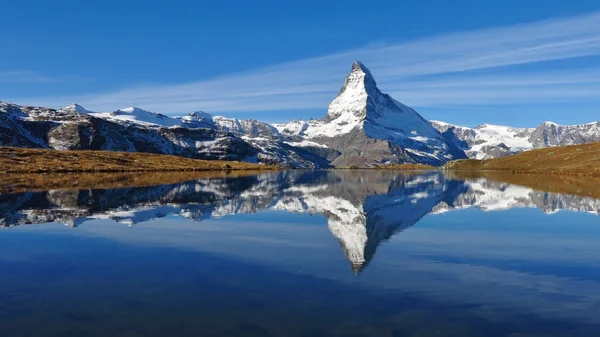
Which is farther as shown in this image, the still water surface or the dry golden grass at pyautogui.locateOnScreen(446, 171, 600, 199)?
the dry golden grass at pyautogui.locateOnScreen(446, 171, 600, 199)

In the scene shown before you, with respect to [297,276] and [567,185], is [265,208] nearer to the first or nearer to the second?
[297,276]

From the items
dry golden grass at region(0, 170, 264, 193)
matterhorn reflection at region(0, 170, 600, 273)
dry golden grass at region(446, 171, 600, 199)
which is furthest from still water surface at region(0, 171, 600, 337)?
dry golden grass at region(446, 171, 600, 199)

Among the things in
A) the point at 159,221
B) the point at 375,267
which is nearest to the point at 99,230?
the point at 159,221

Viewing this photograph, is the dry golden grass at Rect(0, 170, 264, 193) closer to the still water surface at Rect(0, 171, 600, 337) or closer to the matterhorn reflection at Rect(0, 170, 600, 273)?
the matterhorn reflection at Rect(0, 170, 600, 273)

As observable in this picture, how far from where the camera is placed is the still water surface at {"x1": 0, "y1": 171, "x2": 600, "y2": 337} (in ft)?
50.2

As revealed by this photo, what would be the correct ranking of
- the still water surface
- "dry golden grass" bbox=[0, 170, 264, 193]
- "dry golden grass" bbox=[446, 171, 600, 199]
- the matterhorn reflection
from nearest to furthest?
the still water surface, the matterhorn reflection, "dry golden grass" bbox=[446, 171, 600, 199], "dry golden grass" bbox=[0, 170, 264, 193]

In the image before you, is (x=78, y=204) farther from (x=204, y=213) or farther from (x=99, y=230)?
(x=99, y=230)

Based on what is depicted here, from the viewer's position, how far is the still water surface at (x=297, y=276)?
50.2 feet

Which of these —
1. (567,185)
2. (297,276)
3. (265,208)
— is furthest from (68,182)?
(567,185)

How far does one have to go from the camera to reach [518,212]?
51.0m

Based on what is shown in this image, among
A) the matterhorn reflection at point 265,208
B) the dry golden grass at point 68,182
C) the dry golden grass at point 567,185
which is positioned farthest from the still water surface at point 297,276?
the dry golden grass at point 567,185

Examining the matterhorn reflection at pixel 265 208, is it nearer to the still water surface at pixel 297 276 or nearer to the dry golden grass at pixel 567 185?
the still water surface at pixel 297 276

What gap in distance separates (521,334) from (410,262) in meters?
10.4

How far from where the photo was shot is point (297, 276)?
70.7ft
